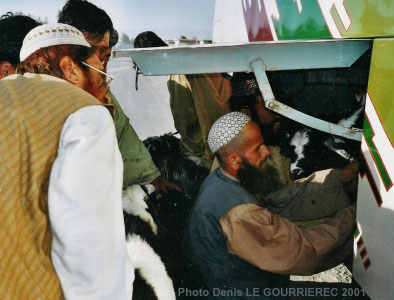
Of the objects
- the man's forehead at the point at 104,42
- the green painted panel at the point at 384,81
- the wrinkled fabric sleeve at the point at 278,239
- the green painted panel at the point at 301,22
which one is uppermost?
the green painted panel at the point at 301,22

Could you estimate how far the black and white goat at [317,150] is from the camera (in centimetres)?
175

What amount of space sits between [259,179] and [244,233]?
376 mm

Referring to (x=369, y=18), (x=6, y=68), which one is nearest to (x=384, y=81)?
(x=369, y=18)

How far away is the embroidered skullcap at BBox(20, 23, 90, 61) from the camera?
53.0 inches

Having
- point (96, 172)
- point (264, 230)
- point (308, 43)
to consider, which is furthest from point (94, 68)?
point (264, 230)

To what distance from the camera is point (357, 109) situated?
66.2 inches

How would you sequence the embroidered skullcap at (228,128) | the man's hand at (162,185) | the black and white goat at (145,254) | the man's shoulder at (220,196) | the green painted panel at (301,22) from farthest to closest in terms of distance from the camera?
the man's hand at (162,185) < the black and white goat at (145,254) < the embroidered skullcap at (228,128) < the man's shoulder at (220,196) < the green painted panel at (301,22)

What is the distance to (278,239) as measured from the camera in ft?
5.13

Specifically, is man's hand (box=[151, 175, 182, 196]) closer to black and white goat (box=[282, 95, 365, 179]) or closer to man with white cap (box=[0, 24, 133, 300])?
black and white goat (box=[282, 95, 365, 179])

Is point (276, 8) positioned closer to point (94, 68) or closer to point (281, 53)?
point (281, 53)

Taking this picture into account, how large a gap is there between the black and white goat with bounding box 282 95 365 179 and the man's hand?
79 centimetres

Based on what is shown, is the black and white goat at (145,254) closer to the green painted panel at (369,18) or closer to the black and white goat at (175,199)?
the black and white goat at (175,199)

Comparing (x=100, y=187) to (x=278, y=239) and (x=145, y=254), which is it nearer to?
(x=278, y=239)

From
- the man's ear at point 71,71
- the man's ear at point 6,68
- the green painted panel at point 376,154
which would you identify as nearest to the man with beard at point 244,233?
the green painted panel at point 376,154
